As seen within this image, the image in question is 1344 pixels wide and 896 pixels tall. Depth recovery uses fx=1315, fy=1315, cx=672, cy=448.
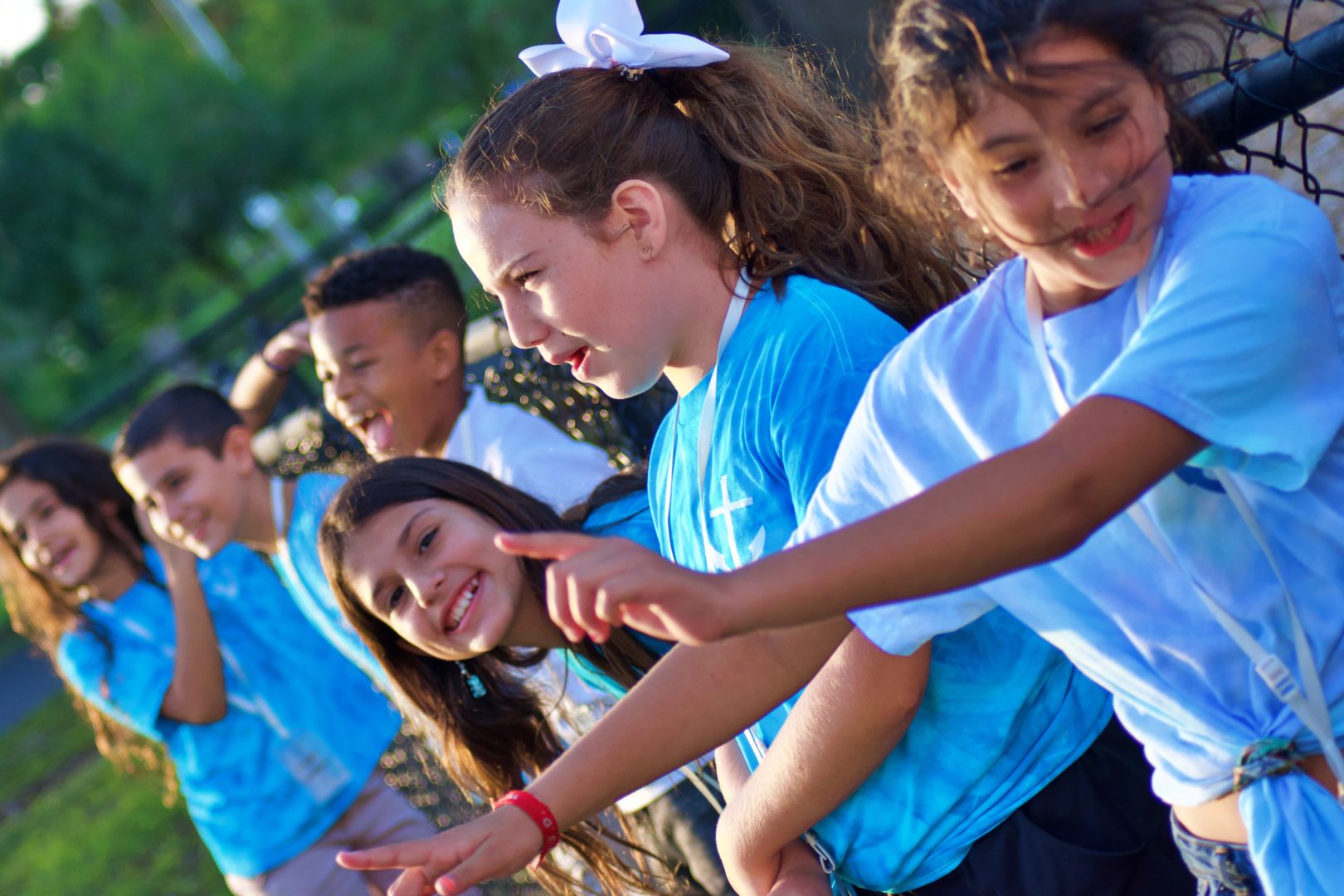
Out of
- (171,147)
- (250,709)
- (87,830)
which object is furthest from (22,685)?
(171,147)

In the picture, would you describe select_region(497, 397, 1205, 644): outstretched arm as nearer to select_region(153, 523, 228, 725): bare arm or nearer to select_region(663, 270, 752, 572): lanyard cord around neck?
select_region(663, 270, 752, 572): lanyard cord around neck

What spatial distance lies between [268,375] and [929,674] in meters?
3.43

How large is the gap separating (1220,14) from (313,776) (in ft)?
11.1

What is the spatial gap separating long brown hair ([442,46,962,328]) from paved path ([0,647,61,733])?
36.4 feet

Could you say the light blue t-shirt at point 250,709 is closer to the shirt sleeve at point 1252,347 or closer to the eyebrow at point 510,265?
the eyebrow at point 510,265

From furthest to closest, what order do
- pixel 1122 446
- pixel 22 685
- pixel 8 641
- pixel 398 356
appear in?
1. pixel 8 641
2. pixel 22 685
3. pixel 398 356
4. pixel 1122 446

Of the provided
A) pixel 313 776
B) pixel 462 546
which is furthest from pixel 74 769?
pixel 462 546

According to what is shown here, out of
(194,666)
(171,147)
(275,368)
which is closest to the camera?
(194,666)

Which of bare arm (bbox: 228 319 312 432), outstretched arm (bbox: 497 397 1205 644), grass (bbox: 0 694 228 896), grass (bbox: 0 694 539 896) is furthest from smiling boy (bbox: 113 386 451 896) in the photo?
outstretched arm (bbox: 497 397 1205 644)

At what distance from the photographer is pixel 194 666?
3.92 meters

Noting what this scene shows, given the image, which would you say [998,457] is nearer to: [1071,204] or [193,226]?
[1071,204]

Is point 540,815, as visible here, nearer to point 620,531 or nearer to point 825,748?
point 825,748

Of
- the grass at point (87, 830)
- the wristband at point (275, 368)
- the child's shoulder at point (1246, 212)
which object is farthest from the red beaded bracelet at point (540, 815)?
the wristband at point (275, 368)

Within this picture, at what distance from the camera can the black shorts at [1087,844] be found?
65.5 inches
